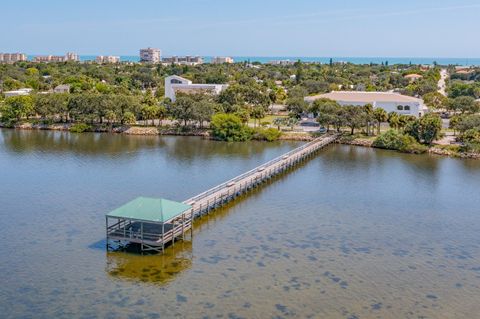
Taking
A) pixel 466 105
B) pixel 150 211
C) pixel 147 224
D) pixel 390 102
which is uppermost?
pixel 390 102

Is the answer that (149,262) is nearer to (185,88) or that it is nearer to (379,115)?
(379,115)

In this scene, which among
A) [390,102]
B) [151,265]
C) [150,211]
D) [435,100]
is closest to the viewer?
[151,265]

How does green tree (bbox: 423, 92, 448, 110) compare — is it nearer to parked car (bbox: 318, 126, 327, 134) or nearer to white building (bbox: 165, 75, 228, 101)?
parked car (bbox: 318, 126, 327, 134)

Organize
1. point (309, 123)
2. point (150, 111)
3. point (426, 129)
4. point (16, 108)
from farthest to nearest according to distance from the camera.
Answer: point (309, 123) → point (16, 108) → point (150, 111) → point (426, 129)

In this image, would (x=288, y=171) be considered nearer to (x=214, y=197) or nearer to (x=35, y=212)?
(x=214, y=197)

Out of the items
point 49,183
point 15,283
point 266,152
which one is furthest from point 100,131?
point 15,283

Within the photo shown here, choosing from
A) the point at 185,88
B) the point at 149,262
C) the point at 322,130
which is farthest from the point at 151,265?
the point at 185,88

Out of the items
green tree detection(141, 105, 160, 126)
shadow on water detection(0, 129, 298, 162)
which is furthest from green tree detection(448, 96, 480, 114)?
green tree detection(141, 105, 160, 126)
